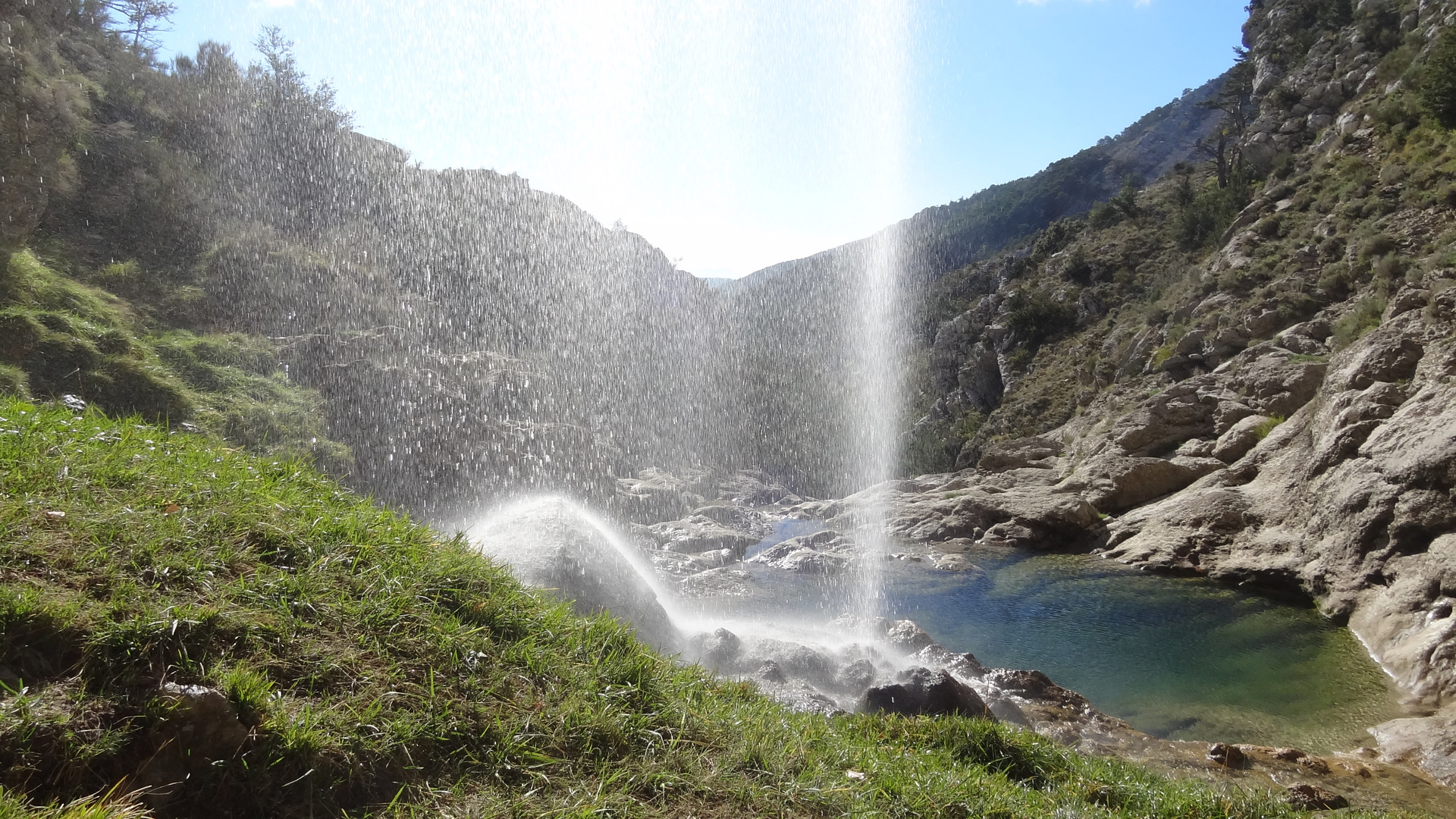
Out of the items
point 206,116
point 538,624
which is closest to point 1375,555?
point 538,624

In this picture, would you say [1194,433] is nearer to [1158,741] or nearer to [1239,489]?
[1239,489]

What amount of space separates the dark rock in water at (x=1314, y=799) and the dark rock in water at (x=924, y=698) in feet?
8.15

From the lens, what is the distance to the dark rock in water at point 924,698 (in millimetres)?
6793

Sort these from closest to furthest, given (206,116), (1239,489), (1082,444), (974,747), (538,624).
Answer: (538,624) → (974,747) → (1239,489) → (206,116) → (1082,444)

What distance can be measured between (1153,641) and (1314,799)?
6922 millimetres

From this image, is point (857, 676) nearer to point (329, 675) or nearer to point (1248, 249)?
point (329, 675)

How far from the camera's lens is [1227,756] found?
7.21m

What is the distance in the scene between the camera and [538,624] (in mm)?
3549

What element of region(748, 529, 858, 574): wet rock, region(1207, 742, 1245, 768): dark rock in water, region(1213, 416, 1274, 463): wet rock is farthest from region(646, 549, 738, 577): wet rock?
region(1213, 416, 1274, 463): wet rock

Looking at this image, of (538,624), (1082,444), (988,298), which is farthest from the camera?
(988,298)

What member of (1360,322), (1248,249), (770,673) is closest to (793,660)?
(770,673)

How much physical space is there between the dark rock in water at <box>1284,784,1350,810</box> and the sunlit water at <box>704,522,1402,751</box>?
229 centimetres

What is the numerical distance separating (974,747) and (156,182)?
1997 cm

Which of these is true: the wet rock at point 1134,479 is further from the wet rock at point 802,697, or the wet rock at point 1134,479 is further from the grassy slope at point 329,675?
the grassy slope at point 329,675
